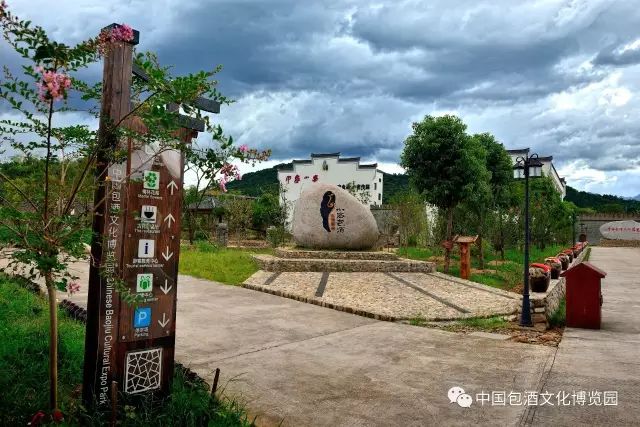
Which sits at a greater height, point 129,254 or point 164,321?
point 129,254

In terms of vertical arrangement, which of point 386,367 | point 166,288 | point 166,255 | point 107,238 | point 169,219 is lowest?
point 386,367

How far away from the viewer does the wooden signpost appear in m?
3.17

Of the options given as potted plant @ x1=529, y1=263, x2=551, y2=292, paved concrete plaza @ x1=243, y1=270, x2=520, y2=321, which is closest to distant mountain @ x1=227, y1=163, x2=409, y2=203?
paved concrete plaza @ x1=243, y1=270, x2=520, y2=321

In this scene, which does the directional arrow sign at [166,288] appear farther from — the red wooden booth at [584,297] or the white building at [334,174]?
the white building at [334,174]

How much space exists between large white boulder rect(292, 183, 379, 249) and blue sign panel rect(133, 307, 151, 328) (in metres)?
11.3

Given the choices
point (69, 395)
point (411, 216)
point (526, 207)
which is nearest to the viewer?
point (69, 395)

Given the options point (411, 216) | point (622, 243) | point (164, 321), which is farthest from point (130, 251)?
point (622, 243)

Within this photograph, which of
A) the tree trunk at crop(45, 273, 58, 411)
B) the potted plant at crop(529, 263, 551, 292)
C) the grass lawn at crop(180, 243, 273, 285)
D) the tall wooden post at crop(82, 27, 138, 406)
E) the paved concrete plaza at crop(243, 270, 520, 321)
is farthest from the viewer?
the grass lawn at crop(180, 243, 273, 285)

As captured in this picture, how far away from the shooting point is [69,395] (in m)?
3.76

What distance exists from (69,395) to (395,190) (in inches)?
1995

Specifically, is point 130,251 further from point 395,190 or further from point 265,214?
point 395,190

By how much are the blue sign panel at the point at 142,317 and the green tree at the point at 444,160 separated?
14.4 metres

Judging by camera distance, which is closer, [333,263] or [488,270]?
[333,263]

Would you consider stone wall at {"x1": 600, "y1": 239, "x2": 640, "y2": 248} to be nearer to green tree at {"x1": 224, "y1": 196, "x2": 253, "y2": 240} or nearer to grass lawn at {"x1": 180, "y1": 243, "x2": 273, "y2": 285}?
green tree at {"x1": 224, "y1": 196, "x2": 253, "y2": 240}
